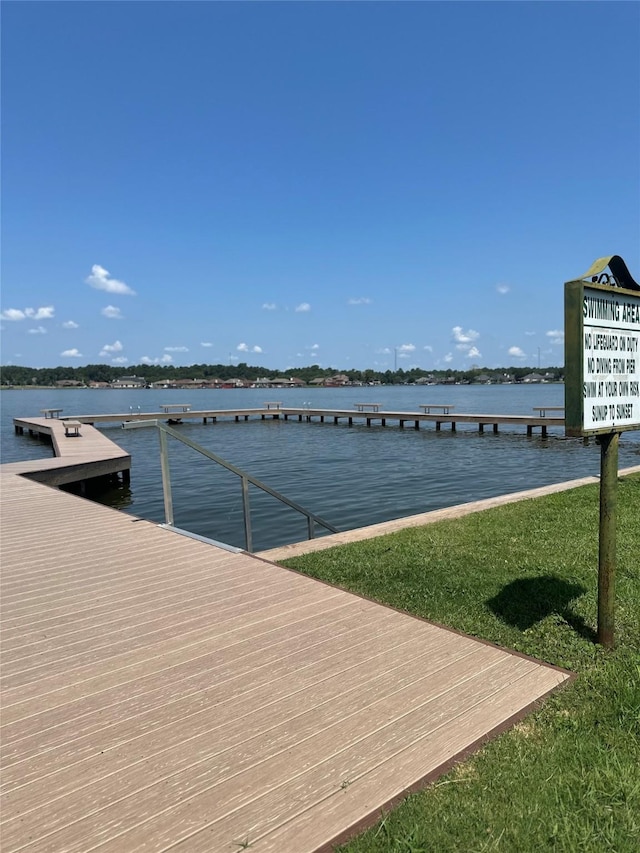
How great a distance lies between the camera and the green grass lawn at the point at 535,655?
2.01m

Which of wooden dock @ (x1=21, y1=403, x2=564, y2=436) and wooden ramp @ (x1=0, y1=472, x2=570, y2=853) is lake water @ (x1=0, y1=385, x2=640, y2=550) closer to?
wooden dock @ (x1=21, y1=403, x2=564, y2=436)

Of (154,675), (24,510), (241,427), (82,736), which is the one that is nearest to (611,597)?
(154,675)

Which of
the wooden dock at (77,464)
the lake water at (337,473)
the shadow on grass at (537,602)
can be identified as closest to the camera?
the shadow on grass at (537,602)

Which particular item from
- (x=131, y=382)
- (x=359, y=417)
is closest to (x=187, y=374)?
(x=131, y=382)

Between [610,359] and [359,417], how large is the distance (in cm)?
3640

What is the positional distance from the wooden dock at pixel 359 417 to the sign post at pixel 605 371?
85.2ft

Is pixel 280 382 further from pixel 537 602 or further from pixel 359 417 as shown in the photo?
pixel 537 602

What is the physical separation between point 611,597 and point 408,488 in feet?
35.6

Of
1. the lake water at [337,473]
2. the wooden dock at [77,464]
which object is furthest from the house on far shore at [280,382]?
the wooden dock at [77,464]

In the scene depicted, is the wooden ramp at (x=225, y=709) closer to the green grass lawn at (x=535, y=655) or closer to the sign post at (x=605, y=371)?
the green grass lawn at (x=535, y=655)

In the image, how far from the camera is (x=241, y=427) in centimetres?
3747

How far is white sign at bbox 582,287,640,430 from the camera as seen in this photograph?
3.10 meters

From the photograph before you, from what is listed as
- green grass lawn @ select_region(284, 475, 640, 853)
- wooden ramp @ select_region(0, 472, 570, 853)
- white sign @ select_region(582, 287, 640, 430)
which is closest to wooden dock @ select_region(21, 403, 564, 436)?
green grass lawn @ select_region(284, 475, 640, 853)

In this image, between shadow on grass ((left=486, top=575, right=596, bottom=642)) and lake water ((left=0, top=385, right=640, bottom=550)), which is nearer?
shadow on grass ((left=486, top=575, right=596, bottom=642))
